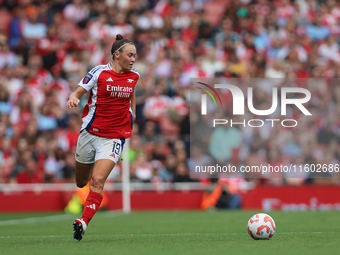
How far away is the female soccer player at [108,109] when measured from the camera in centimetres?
781

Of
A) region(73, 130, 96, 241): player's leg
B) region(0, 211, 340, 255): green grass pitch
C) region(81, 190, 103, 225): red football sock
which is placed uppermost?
region(73, 130, 96, 241): player's leg

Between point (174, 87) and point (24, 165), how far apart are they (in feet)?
15.5

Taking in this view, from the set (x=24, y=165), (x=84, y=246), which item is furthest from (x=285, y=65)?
(x=84, y=246)

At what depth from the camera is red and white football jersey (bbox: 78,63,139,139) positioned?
25.8 feet

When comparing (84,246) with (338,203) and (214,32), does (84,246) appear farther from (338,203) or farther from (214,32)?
(214,32)

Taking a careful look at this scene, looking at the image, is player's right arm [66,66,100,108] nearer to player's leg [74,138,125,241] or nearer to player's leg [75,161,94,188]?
player's leg [74,138,125,241]

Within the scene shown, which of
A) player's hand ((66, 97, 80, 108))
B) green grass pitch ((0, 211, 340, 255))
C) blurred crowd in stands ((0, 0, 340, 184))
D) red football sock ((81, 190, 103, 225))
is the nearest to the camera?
green grass pitch ((0, 211, 340, 255))

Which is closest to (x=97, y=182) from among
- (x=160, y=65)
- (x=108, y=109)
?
(x=108, y=109)

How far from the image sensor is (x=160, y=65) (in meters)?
18.8

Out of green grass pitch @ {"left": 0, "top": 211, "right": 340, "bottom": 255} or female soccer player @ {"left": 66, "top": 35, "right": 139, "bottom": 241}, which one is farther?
female soccer player @ {"left": 66, "top": 35, "right": 139, "bottom": 241}

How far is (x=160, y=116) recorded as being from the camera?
1708 centimetres

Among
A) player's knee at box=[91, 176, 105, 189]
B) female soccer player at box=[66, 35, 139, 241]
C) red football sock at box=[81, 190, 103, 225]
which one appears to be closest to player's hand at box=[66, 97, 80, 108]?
female soccer player at box=[66, 35, 139, 241]

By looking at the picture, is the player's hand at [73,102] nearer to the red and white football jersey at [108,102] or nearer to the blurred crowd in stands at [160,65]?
the red and white football jersey at [108,102]

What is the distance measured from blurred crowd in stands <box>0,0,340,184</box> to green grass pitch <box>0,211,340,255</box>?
16.0ft
